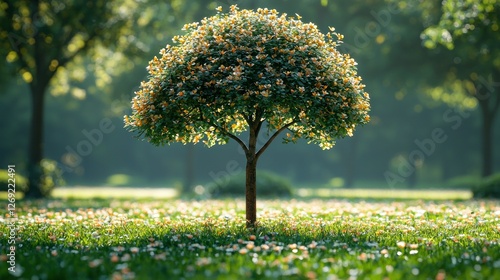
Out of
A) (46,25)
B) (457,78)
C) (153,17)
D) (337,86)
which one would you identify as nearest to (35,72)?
(46,25)

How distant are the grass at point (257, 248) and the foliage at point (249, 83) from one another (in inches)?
75.8

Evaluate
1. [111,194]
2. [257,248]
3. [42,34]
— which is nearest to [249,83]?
[257,248]

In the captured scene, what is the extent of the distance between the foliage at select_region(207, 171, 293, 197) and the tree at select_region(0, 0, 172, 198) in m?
7.93

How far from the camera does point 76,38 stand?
92.1 ft

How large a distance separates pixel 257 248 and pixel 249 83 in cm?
324

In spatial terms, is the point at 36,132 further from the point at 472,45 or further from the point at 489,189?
the point at 472,45

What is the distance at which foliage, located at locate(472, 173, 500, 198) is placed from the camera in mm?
23839

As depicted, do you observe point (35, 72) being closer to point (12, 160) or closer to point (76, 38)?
point (76, 38)

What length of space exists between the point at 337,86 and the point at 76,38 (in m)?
21.1

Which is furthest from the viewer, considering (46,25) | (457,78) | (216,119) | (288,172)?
(288,172)

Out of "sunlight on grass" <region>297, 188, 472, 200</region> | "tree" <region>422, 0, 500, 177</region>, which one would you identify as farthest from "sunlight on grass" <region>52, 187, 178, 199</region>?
"tree" <region>422, 0, 500, 177</region>

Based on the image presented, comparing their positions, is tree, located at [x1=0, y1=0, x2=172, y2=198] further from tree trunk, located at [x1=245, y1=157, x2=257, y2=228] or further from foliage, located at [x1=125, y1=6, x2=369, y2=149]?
tree trunk, located at [x1=245, y1=157, x2=257, y2=228]

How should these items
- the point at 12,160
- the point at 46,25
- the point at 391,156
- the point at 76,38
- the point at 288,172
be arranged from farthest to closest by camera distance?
the point at 288,172 → the point at 391,156 → the point at 12,160 → the point at 76,38 → the point at 46,25

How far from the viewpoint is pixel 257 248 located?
779 cm
